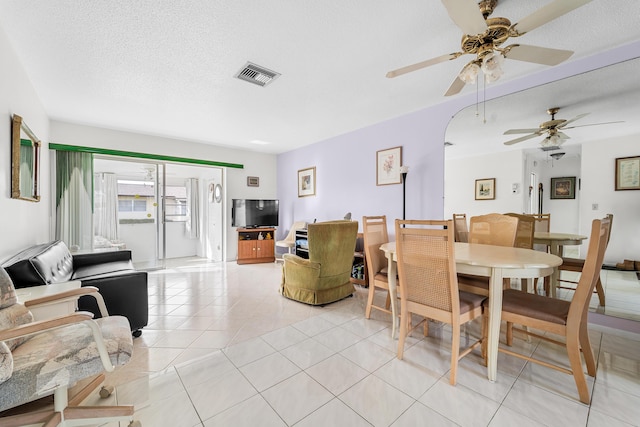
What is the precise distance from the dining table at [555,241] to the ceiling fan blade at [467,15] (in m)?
2.11

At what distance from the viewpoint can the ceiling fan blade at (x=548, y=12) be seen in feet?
4.26

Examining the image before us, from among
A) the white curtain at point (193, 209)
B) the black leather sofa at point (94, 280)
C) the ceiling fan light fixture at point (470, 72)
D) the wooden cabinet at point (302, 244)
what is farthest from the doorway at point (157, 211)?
the ceiling fan light fixture at point (470, 72)

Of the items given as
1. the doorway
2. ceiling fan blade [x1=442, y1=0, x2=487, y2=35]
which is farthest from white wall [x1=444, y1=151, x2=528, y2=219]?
the doorway

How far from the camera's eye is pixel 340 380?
5.77 ft

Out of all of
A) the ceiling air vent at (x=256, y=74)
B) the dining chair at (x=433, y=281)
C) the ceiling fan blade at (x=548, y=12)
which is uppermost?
the ceiling air vent at (x=256, y=74)

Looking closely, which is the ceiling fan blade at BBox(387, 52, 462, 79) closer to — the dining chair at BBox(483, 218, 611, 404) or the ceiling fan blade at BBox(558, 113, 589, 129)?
the dining chair at BBox(483, 218, 611, 404)

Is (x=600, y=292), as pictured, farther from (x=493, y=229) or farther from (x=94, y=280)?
(x=94, y=280)

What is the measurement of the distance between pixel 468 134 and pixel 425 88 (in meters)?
0.81

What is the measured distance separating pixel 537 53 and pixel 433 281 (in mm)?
1615

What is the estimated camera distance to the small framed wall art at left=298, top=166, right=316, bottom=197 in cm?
537

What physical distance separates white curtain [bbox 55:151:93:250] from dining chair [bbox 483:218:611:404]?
543 cm

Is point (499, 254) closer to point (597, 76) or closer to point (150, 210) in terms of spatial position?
point (597, 76)

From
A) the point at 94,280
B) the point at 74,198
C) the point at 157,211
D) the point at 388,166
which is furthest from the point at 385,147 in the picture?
the point at 74,198

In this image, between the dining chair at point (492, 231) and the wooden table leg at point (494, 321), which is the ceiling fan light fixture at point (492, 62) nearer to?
the wooden table leg at point (494, 321)
